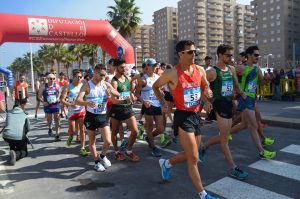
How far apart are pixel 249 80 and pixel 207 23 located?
404 ft

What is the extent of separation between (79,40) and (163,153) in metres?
7.94

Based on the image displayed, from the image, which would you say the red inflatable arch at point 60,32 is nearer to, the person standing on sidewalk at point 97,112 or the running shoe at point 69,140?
the running shoe at point 69,140

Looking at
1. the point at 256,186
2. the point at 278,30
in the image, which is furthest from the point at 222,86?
the point at 278,30

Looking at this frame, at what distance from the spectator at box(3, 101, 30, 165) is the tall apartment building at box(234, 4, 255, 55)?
425ft

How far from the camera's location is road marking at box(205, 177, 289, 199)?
448 cm

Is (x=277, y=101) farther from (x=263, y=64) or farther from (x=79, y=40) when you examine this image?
(x=263, y=64)

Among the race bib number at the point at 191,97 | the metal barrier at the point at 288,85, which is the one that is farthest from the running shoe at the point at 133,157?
the metal barrier at the point at 288,85

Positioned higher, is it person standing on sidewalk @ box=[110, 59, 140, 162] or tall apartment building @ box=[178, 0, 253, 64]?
tall apartment building @ box=[178, 0, 253, 64]

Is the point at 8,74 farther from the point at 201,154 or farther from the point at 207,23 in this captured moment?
the point at 207,23

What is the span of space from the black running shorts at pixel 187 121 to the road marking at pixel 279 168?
6.20 ft

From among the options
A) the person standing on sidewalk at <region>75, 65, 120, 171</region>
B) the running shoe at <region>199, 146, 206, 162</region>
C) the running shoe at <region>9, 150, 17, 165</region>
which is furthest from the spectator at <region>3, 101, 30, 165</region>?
the running shoe at <region>199, 146, 206, 162</region>

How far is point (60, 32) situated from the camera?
41.9ft

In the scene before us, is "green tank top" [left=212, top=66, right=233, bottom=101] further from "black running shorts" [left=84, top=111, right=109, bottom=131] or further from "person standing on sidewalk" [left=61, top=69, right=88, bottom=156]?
"person standing on sidewalk" [left=61, top=69, right=88, bottom=156]

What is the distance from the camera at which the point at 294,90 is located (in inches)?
701
